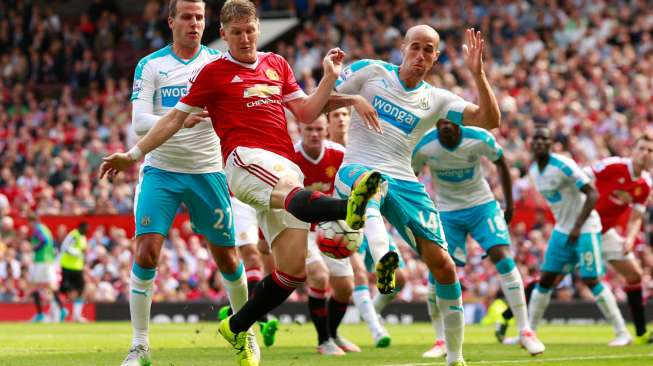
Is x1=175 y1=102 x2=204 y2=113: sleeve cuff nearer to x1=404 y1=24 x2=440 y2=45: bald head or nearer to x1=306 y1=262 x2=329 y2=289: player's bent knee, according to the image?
x1=404 y1=24 x2=440 y2=45: bald head

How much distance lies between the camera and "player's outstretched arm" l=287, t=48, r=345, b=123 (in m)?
8.91

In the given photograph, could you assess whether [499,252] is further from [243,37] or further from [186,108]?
[186,108]

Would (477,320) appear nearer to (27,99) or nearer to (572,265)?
(572,265)

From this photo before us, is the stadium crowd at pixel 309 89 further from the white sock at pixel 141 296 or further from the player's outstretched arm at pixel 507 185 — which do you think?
the white sock at pixel 141 296

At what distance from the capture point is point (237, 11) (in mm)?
8828

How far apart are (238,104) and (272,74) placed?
42 cm

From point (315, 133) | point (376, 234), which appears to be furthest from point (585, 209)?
point (376, 234)

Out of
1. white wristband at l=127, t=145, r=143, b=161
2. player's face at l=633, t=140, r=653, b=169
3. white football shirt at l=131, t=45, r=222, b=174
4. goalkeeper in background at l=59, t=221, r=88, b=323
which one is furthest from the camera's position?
goalkeeper in background at l=59, t=221, r=88, b=323

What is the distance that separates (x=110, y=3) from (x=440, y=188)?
24830 mm

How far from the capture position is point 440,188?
13453 millimetres

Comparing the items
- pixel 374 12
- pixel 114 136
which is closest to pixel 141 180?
pixel 114 136

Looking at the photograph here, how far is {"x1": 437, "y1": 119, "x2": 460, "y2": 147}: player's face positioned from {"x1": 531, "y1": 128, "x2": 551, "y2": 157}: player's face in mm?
2173

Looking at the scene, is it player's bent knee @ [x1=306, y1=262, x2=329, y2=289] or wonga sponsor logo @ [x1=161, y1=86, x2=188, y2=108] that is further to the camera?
player's bent knee @ [x1=306, y1=262, x2=329, y2=289]

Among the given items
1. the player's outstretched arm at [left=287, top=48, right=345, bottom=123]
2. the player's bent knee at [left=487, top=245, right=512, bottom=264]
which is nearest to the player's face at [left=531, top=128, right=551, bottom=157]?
the player's bent knee at [left=487, top=245, right=512, bottom=264]
